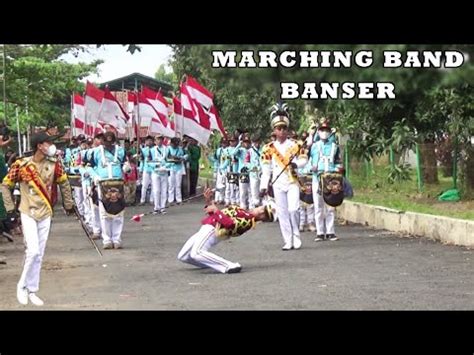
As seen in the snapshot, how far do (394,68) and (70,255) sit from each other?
552 cm

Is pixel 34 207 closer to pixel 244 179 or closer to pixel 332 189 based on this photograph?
pixel 332 189

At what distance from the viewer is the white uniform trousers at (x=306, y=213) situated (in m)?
17.9

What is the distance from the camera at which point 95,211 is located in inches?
680

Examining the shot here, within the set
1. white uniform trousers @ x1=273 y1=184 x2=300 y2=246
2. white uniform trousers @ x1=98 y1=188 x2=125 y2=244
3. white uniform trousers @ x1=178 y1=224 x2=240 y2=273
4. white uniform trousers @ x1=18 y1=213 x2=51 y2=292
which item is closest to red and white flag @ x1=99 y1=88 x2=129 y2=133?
white uniform trousers @ x1=98 y1=188 x2=125 y2=244

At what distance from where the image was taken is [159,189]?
81.0 feet

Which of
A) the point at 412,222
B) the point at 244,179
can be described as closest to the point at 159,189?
the point at 244,179

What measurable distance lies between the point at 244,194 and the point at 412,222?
30.1 ft

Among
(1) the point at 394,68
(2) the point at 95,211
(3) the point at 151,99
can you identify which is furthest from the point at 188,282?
(3) the point at 151,99

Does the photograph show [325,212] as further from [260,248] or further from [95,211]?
[95,211]

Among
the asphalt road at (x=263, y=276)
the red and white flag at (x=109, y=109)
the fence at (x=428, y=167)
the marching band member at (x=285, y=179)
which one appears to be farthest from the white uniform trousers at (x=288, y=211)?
the red and white flag at (x=109, y=109)

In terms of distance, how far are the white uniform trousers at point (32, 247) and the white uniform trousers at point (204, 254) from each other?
2.43 metres

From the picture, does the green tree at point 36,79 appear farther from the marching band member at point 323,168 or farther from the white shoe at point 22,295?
the white shoe at point 22,295

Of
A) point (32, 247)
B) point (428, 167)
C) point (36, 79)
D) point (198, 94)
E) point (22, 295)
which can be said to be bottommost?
point (22, 295)

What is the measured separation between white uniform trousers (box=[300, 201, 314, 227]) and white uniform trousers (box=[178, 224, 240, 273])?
5.66 metres
